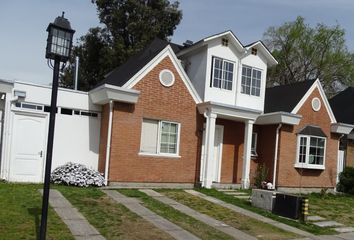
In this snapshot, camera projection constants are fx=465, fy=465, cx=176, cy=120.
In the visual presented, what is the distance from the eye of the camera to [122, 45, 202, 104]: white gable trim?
16.8 meters

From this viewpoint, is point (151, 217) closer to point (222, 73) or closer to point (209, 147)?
point (209, 147)

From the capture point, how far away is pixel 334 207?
16.3m

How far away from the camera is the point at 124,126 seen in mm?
16344

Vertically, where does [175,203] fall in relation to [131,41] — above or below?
below

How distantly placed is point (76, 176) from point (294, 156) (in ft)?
31.7

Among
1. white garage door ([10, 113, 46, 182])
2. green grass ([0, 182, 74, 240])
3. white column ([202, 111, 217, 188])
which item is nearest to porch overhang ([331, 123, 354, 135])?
white column ([202, 111, 217, 188])

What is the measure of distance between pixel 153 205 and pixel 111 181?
3400mm

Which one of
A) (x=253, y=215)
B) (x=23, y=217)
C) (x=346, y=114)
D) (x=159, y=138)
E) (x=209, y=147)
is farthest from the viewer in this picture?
(x=346, y=114)

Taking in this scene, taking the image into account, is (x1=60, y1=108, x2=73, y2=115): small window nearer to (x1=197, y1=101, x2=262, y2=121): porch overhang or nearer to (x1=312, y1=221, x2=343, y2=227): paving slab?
(x1=197, y1=101, x2=262, y2=121): porch overhang

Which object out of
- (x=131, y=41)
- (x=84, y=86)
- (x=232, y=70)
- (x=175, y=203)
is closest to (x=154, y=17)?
(x=131, y=41)

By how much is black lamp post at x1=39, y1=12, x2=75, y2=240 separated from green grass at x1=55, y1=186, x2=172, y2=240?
1.87 m

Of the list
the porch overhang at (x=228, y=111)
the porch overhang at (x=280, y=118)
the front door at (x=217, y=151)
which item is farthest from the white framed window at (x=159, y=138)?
the porch overhang at (x=280, y=118)

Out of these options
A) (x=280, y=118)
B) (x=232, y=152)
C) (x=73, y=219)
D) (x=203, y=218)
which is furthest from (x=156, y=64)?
(x=73, y=219)

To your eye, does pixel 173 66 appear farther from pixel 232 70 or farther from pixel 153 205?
pixel 153 205
